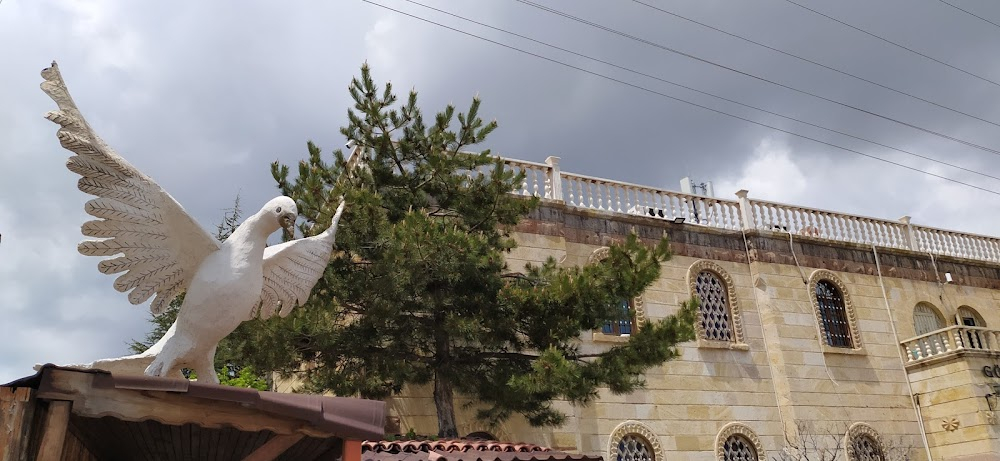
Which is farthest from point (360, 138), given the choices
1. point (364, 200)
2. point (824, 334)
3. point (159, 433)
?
point (824, 334)

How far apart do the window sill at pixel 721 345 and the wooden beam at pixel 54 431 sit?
13039 mm

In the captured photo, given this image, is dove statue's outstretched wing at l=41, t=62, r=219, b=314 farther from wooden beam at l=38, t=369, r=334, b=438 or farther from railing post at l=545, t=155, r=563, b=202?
railing post at l=545, t=155, r=563, b=202

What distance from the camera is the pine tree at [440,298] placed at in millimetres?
9727

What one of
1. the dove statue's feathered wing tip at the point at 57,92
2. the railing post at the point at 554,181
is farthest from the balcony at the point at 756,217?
the dove statue's feathered wing tip at the point at 57,92

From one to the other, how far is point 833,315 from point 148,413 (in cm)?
1614

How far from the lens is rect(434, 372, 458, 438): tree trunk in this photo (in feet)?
35.1

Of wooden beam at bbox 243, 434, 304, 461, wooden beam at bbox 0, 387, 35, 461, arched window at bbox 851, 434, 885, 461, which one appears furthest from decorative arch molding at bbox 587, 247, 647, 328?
wooden beam at bbox 0, 387, 35, 461

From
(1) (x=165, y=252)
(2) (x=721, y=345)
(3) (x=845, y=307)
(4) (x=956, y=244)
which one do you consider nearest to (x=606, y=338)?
(2) (x=721, y=345)

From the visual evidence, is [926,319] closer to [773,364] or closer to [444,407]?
[773,364]

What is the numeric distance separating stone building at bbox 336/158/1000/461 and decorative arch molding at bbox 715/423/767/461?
0.03 meters

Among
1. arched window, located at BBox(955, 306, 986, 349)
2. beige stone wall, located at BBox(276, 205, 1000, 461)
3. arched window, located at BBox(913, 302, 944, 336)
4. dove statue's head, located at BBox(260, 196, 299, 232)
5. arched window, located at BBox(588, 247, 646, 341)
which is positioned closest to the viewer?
dove statue's head, located at BBox(260, 196, 299, 232)

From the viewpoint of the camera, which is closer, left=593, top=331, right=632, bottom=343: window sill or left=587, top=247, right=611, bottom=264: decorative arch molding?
left=593, top=331, right=632, bottom=343: window sill

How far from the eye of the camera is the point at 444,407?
10.8m

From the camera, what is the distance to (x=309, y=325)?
31.9 ft
